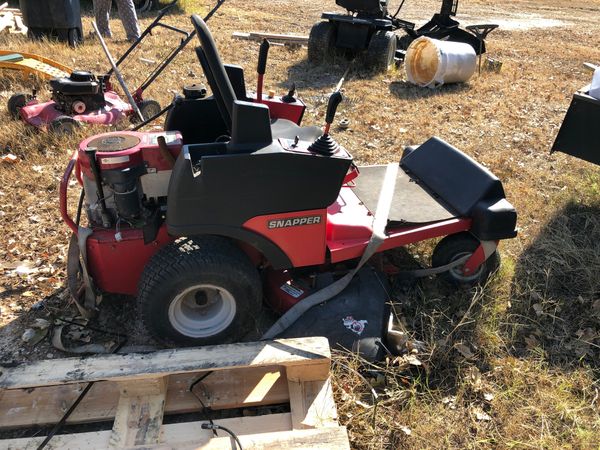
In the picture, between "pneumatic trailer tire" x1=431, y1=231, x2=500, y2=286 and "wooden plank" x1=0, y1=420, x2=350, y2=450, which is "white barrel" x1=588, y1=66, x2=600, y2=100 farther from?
"wooden plank" x1=0, y1=420, x2=350, y2=450

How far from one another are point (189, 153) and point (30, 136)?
10.2 ft

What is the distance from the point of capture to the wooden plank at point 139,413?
6.43 ft

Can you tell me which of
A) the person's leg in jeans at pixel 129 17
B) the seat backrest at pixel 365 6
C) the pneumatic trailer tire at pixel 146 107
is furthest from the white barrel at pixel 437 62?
the person's leg in jeans at pixel 129 17

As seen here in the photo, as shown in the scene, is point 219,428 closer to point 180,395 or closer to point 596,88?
point 180,395

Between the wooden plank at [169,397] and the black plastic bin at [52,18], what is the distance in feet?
22.1

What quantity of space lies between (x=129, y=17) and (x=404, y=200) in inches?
269

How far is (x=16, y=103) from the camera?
4.83m

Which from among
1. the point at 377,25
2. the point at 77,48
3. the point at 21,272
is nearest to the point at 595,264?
the point at 21,272

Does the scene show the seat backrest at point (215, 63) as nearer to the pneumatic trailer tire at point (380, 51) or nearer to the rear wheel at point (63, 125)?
the rear wheel at point (63, 125)

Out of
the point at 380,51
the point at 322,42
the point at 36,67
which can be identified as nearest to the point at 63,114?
the point at 36,67

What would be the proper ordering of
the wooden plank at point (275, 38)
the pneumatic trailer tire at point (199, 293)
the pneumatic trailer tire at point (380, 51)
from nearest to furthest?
the pneumatic trailer tire at point (199, 293) → the pneumatic trailer tire at point (380, 51) → the wooden plank at point (275, 38)

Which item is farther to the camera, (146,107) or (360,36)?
(360,36)

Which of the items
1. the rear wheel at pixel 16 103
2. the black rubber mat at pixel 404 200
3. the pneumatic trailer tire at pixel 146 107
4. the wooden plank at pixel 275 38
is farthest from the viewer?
the wooden plank at pixel 275 38

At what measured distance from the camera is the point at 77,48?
7.56m
